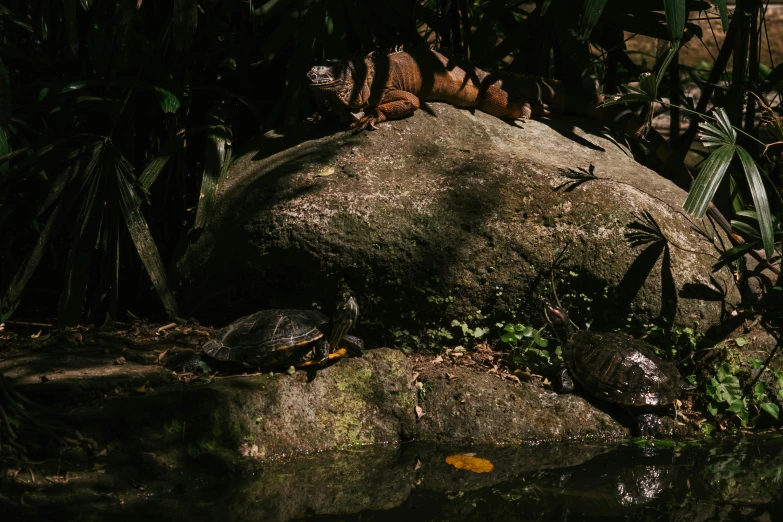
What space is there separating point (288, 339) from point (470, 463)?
47.7 inches

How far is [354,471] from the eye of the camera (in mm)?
4191

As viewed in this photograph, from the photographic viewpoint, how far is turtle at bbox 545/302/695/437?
4688 millimetres

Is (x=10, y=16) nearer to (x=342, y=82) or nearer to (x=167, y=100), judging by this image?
(x=167, y=100)

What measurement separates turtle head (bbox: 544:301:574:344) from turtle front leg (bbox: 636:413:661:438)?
2.17 ft

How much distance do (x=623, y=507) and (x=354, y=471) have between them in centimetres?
135

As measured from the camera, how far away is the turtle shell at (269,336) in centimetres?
455

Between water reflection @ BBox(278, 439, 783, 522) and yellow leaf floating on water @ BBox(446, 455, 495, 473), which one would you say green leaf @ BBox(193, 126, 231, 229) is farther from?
yellow leaf floating on water @ BBox(446, 455, 495, 473)

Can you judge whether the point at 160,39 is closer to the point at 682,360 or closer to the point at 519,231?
the point at 519,231

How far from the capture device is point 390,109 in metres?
6.11

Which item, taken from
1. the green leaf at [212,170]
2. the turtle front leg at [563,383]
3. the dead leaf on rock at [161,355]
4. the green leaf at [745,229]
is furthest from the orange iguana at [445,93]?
the dead leaf on rock at [161,355]

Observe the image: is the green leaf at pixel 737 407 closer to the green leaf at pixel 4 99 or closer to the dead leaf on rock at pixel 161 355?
the dead leaf on rock at pixel 161 355

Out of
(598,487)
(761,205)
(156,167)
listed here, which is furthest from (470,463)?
(156,167)

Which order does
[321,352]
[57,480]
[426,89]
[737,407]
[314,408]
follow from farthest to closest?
[426,89], [737,407], [321,352], [314,408], [57,480]

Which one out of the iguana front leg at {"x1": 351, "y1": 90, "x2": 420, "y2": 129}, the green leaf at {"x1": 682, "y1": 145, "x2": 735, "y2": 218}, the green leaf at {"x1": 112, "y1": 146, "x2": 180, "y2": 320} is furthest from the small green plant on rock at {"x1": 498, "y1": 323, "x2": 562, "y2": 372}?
the green leaf at {"x1": 112, "y1": 146, "x2": 180, "y2": 320}
